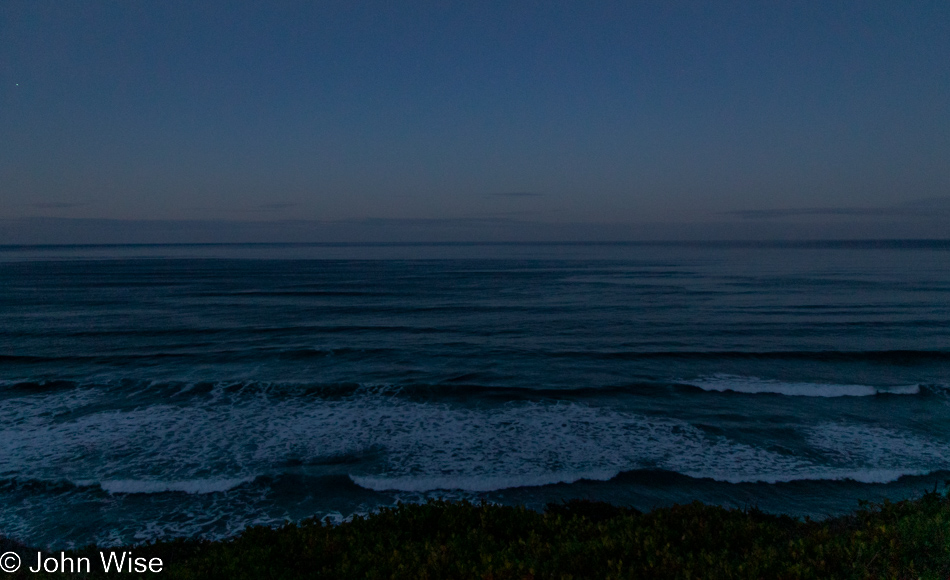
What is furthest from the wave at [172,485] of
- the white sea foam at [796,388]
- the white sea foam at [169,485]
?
the white sea foam at [796,388]

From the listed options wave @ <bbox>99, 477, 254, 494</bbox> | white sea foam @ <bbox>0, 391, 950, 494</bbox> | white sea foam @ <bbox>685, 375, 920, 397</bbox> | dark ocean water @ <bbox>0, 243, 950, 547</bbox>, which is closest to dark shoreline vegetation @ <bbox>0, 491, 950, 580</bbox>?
wave @ <bbox>99, 477, 254, 494</bbox>

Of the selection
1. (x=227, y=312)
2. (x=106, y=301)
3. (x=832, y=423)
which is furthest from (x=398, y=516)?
(x=106, y=301)

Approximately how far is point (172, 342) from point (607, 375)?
20.6 metres

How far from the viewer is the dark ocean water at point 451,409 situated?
1262 cm

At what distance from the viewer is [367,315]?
36250 millimetres

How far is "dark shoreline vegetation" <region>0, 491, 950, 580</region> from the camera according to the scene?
18.4 ft

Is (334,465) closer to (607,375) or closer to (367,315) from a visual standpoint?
(607,375)

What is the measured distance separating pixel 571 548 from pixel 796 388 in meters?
17.5

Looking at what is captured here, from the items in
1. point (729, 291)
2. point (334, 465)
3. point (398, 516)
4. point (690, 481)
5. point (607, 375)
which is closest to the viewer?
point (398, 516)

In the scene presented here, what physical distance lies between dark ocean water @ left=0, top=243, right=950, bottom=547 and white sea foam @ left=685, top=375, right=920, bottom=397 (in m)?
0.11

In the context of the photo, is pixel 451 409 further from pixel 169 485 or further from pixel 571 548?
pixel 571 548

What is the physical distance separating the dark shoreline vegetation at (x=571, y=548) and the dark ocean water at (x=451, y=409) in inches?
168

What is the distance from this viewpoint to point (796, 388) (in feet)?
67.4

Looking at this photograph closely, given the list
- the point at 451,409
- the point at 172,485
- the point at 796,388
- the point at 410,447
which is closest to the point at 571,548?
the point at 410,447
